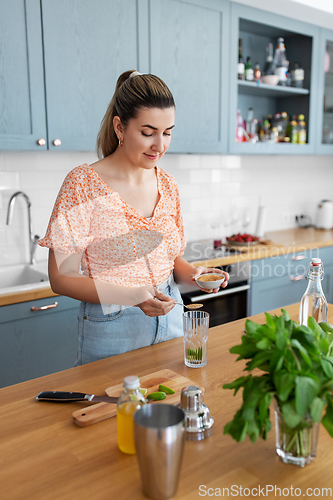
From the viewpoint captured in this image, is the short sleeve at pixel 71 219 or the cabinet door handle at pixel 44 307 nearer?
the short sleeve at pixel 71 219

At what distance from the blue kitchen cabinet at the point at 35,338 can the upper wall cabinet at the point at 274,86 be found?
5.33 feet

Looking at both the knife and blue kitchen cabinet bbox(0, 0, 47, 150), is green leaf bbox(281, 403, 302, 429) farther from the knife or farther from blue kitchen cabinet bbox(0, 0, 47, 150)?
blue kitchen cabinet bbox(0, 0, 47, 150)

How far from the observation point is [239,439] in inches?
28.4

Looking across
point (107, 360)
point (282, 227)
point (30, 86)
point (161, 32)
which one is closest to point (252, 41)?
point (161, 32)

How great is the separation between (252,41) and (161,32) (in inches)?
45.4

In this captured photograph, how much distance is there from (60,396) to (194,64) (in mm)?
2287

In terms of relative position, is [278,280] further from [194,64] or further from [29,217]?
[29,217]

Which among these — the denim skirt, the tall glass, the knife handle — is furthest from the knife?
the denim skirt

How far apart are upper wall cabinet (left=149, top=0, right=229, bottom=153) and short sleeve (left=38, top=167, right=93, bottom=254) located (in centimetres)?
137

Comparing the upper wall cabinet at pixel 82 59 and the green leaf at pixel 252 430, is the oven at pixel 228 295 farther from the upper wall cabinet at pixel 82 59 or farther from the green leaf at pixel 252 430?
the green leaf at pixel 252 430

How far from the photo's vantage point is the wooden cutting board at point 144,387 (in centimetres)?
94

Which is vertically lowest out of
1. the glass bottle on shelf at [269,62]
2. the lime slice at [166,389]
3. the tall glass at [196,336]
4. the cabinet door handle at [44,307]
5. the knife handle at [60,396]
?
the cabinet door handle at [44,307]

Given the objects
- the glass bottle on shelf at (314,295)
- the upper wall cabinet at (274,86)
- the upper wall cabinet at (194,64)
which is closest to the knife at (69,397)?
the glass bottle on shelf at (314,295)

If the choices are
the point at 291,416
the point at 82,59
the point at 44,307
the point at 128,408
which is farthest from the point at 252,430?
the point at 82,59
